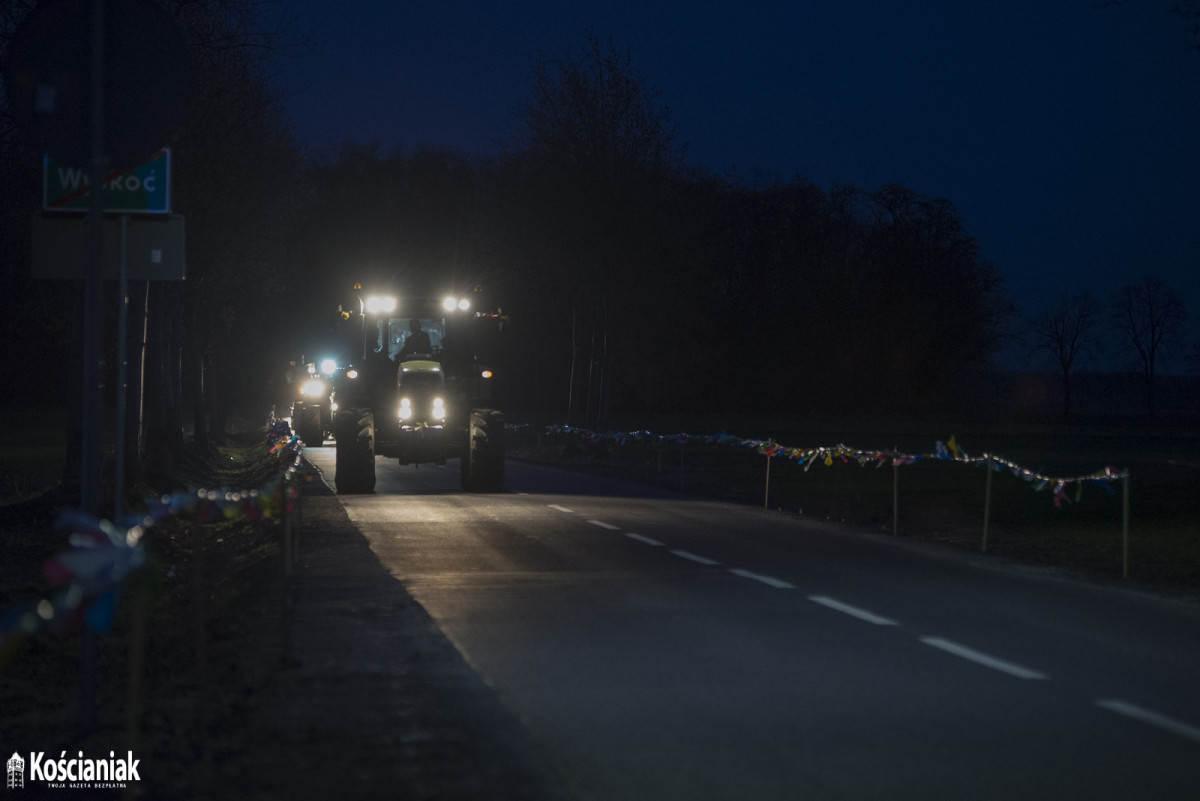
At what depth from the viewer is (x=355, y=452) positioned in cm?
2419

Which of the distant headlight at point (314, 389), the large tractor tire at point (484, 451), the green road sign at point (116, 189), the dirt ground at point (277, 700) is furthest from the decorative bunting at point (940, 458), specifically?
the distant headlight at point (314, 389)

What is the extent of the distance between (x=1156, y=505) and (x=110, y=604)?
22.7 m

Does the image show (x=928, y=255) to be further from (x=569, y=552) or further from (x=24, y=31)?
(x=24, y=31)

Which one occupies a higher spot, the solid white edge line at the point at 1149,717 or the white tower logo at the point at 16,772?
the solid white edge line at the point at 1149,717

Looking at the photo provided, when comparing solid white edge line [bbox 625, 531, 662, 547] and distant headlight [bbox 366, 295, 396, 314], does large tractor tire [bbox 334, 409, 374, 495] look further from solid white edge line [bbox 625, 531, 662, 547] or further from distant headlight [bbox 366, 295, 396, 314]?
solid white edge line [bbox 625, 531, 662, 547]

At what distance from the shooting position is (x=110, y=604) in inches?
227

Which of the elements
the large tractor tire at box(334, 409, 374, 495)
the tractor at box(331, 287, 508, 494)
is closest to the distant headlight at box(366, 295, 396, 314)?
the tractor at box(331, 287, 508, 494)

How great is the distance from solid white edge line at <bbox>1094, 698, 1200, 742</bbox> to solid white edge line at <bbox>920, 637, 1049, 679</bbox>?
0.77 meters

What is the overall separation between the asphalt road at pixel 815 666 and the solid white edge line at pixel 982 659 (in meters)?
0.03

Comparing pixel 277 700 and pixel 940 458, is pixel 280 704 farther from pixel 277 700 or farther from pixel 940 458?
pixel 940 458

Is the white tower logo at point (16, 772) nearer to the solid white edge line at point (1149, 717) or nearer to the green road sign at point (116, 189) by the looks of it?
the green road sign at point (116, 189)

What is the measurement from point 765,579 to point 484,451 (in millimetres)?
12037

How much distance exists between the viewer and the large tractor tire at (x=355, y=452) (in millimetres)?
24203

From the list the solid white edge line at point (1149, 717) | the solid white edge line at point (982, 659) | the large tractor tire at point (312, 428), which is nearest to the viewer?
the solid white edge line at point (1149, 717)
